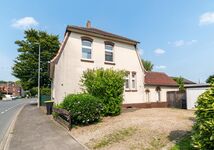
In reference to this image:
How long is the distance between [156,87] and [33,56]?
2455 cm

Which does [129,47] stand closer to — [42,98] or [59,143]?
[59,143]

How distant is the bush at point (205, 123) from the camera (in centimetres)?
615

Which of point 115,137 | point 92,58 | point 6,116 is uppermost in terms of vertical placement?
point 92,58

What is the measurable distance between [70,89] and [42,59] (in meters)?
25.1

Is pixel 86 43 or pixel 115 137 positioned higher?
pixel 86 43

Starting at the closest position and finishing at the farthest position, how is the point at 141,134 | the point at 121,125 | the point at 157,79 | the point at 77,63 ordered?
the point at 141,134 → the point at 121,125 → the point at 77,63 → the point at 157,79

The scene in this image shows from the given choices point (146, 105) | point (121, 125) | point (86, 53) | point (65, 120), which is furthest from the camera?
point (146, 105)

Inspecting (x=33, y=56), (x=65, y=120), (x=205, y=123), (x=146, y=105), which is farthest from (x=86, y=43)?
(x=33, y=56)

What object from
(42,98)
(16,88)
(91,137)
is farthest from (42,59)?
(16,88)

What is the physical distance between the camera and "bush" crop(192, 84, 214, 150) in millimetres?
6147

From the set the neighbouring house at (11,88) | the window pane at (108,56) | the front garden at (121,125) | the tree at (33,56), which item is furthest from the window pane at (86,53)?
the neighbouring house at (11,88)

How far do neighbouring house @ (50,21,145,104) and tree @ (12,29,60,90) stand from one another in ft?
68.5

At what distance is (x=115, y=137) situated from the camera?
33.3 ft

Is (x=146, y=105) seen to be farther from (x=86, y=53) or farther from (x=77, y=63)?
(x=77, y=63)
